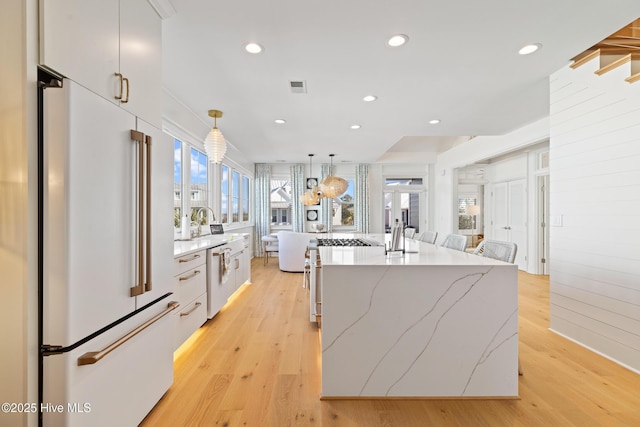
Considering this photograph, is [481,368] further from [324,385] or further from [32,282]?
[32,282]

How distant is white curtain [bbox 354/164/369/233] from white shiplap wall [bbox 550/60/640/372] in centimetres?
514

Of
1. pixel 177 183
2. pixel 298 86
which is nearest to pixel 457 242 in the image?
pixel 298 86

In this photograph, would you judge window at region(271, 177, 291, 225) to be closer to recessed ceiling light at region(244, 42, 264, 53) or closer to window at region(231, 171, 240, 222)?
window at region(231, 171, 240, 222)

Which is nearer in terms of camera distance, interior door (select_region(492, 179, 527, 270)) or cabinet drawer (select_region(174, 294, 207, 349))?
cabinet drawer (select_region(174, 294, 207, 349))

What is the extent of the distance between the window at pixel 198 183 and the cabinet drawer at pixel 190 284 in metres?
1.50

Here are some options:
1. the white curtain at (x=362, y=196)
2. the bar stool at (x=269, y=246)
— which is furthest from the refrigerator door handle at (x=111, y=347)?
the white curtain at (x=362, y=196)

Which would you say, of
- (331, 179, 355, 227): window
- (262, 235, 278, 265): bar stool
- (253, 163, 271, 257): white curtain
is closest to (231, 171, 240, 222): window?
(262, 235, 278, 265): bar stool

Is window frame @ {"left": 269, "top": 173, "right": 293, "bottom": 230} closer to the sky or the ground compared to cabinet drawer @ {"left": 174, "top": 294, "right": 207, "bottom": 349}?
closer to the sky

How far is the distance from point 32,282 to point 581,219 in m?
3.76

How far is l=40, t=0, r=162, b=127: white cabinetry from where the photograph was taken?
1.12m

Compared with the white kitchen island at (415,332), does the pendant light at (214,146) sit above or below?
above

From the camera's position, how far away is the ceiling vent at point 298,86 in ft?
9.96

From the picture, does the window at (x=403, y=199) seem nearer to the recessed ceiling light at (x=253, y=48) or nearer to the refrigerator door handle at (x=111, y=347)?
the recessed ceiling light at (x=253, y=48)

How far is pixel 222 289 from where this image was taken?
11.2ft
